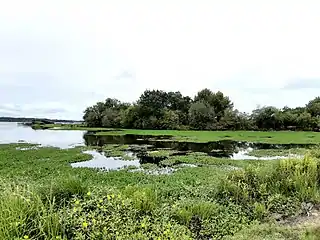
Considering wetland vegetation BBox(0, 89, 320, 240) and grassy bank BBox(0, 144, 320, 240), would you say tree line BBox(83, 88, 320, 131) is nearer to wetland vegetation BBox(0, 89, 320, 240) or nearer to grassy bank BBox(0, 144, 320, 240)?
wetland vegetation BBox(0, 89, 320, 240)

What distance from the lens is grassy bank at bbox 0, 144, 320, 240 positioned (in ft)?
17.5

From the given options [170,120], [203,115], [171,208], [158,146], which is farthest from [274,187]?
[170,120]

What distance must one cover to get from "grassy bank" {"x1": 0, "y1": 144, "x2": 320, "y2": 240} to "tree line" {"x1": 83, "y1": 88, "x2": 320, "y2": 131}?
2123 inches

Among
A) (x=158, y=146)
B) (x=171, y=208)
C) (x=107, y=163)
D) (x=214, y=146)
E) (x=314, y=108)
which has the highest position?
(x=314, y=108)

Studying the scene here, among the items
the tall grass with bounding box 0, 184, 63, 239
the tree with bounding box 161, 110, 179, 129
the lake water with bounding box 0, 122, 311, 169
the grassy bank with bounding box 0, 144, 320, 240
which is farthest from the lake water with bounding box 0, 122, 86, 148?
the tall grass with bounding box 0, 184, 63, 239

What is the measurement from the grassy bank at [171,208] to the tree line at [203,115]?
2123 inches

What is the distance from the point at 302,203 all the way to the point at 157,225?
4.00m

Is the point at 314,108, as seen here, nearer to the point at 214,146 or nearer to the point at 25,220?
the point at 214,146

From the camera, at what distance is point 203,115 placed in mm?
63656

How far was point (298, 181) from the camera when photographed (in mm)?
8414

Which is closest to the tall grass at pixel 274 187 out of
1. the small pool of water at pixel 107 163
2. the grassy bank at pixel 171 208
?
the grassy bank at pixel 171 208

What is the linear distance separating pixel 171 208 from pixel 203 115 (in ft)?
188

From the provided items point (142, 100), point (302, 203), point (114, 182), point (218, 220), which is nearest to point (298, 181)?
point (302, 203)

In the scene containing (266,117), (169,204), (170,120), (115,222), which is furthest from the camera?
(170,120)
